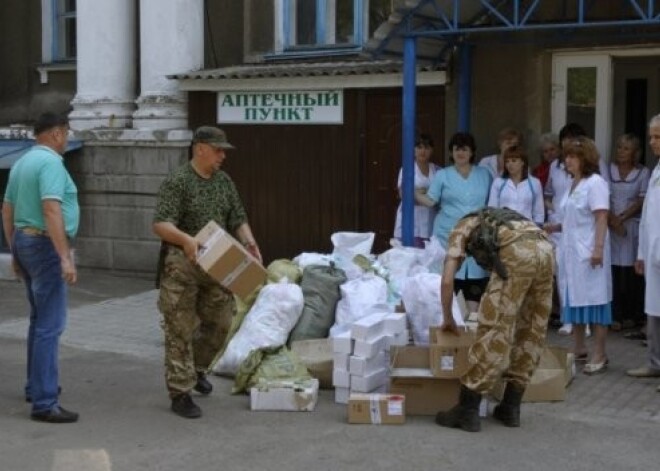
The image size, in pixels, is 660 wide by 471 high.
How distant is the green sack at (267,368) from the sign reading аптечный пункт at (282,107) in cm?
441

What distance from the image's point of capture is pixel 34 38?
14258mm

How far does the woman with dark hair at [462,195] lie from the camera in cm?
870

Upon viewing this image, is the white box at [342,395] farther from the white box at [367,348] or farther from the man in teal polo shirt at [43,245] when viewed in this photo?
the man in teal polo shirt at [43,245]

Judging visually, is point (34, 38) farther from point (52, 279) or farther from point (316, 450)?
point (316, 450)

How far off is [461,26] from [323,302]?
2.95 m

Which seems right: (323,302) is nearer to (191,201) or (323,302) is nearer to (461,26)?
(191,201)

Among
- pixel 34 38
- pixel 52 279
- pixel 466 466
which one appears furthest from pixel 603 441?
pixel 34 38

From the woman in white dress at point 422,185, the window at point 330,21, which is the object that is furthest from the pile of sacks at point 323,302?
the window at point 330,21

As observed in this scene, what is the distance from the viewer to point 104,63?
12.6 m

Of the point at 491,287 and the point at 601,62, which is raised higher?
the point at 601,62

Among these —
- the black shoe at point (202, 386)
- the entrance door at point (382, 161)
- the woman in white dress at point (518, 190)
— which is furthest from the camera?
the entrance door at point (382, 161)

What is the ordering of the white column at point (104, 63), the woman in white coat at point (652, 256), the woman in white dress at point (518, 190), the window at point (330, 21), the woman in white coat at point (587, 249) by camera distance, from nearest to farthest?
the woman in white coat at point (652, 256) → the woman in white coat at point (587, 249) → the woman in white dress at point (518, 190) → the window at point (330, 21) → the white column at point (104, 63)

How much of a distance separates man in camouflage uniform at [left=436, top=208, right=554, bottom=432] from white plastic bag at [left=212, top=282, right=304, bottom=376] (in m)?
1.67

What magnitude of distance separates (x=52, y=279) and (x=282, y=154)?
548 centimetres
